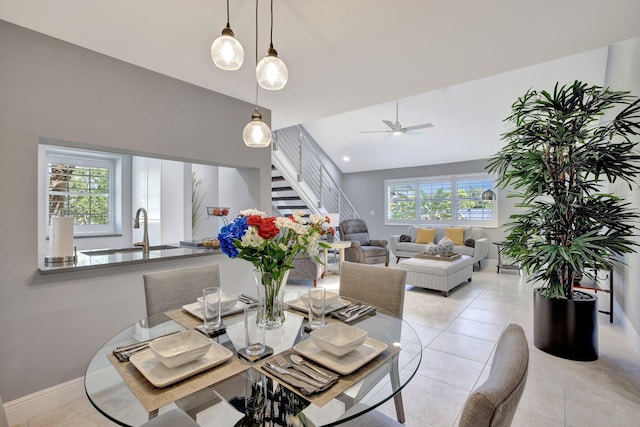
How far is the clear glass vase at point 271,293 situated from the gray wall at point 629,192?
321 cm

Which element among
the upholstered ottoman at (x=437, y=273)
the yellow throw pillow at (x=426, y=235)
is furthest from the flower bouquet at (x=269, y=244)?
the yellow throw pillow at (x=426, y=235)

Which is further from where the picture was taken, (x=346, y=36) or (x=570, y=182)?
(x=570, y=182)

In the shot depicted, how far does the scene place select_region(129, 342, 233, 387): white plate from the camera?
1001 millimetres

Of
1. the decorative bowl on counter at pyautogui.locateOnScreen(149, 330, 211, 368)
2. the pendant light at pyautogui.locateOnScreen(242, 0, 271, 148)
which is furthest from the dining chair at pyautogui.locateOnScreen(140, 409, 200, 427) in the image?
the pendant light at pyautogui.locateOnScreen(242, 0, 271, 148)

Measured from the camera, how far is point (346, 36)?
210 centimetres

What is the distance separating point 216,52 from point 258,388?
1414mm

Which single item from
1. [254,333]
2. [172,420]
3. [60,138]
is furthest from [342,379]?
[60,138]

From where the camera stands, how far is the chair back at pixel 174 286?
6.12 ft

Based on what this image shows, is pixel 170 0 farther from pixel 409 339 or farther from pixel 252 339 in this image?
pixel 409 339

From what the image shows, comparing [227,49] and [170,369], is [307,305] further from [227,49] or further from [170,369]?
[227,49]

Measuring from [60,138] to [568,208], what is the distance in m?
3.88

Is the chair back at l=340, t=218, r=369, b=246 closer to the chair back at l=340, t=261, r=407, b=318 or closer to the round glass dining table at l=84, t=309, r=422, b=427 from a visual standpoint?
the chair back at l=340, t=261, r=407, b=318

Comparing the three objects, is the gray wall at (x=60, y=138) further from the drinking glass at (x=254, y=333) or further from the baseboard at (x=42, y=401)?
the drinking glass at (x=254, y=333)

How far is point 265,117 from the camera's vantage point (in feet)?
11.5
